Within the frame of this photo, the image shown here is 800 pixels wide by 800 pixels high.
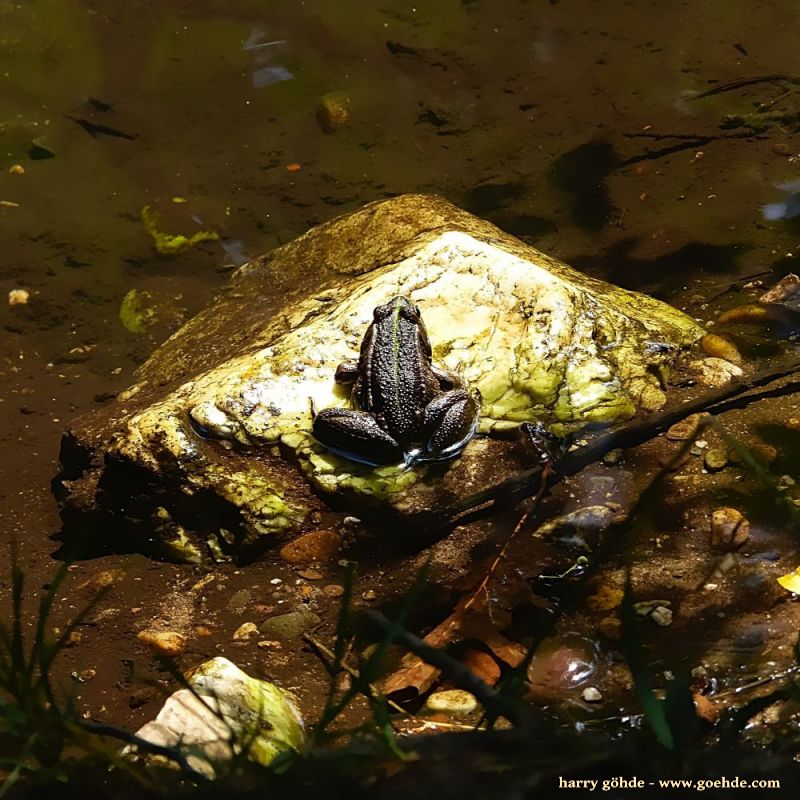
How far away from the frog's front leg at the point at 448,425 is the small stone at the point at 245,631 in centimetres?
118

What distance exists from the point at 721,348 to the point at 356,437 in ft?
7.07

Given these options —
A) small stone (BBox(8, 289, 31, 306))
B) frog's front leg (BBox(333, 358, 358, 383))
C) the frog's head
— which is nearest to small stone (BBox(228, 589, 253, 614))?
frog's front leg (BBox(333, 358, 358, 383))

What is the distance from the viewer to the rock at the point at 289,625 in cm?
361

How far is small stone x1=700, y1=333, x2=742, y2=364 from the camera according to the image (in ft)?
14.9

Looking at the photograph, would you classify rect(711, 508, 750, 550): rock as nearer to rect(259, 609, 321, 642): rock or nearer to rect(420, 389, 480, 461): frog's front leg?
rect(420, 389, 480, 461): frog's front leg

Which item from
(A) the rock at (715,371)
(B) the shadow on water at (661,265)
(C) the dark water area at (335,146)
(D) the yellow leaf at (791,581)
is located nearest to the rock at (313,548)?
(C) the dark water area at (335,146)

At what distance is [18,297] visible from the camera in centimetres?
597

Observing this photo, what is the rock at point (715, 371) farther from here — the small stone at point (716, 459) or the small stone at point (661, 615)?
the small stone at point (661, 615)

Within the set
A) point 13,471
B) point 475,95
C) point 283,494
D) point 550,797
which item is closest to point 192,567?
point 283,494

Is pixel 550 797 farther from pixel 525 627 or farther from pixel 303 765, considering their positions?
pixel 525 627

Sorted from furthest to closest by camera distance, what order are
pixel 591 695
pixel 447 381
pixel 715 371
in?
pixel 715 371, pixel 447 381, pixel 591 695

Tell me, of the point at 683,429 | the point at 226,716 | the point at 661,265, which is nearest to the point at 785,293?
the point at 661,265

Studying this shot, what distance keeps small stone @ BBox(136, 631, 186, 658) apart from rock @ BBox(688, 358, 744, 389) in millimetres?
2990

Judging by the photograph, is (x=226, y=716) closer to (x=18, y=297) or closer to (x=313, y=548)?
(x=313, y=548)
